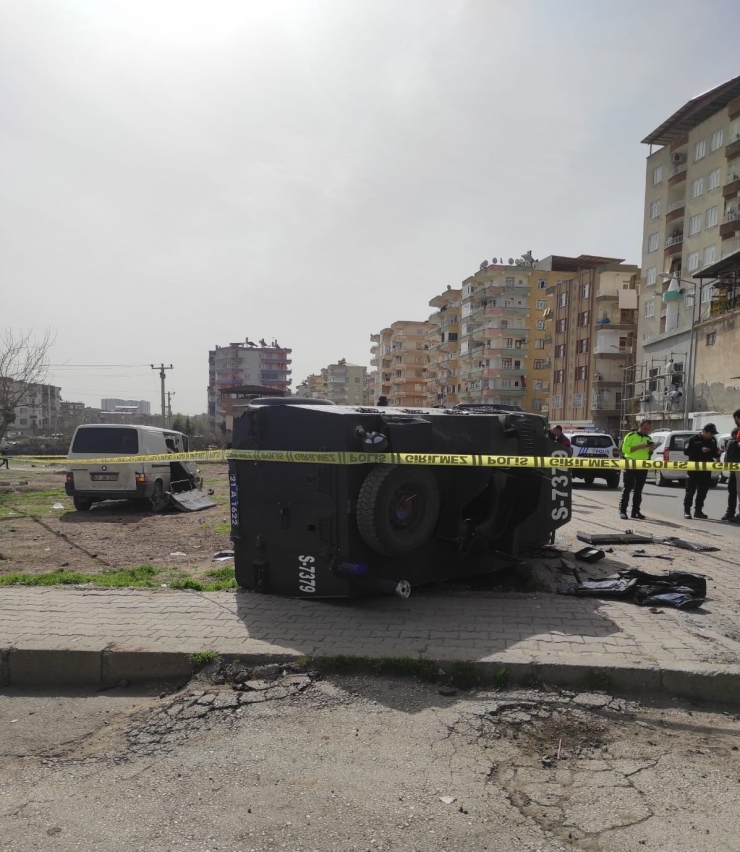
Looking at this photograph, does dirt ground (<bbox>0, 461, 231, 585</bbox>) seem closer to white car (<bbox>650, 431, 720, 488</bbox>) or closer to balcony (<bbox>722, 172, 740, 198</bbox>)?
white car (<bbox>650, 431, 720, 488</bbox>)

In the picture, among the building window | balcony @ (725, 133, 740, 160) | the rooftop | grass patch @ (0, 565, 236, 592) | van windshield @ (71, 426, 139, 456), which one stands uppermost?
the rooftop

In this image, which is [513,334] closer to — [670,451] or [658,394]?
[658,394]

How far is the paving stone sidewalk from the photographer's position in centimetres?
409

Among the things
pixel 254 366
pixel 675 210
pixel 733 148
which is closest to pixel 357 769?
pixel 733 148

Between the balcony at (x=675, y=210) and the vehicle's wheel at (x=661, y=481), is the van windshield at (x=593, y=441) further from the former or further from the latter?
the balcony at (x=675, y=210)

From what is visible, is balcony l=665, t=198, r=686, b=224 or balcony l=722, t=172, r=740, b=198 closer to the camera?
balcony l=722, t=172, r=740, b=198

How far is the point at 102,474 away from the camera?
11961 mm

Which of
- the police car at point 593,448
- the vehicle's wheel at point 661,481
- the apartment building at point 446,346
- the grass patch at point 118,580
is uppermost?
the apartment building at point 446,346

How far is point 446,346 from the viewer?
8250cm

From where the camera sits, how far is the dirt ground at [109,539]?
23.7 ft

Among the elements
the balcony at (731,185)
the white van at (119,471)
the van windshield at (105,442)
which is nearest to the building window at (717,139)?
the balcony at (731,185)

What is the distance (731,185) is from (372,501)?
46123 mm

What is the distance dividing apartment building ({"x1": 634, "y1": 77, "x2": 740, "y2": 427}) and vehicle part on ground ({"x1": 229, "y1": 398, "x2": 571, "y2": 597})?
113 feet

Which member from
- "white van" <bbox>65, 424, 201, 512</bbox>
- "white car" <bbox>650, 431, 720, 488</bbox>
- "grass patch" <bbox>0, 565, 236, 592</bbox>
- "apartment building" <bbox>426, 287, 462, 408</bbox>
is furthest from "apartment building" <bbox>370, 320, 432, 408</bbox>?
"grass patch" <bbox>0, 565, 236, 592</bbox>
